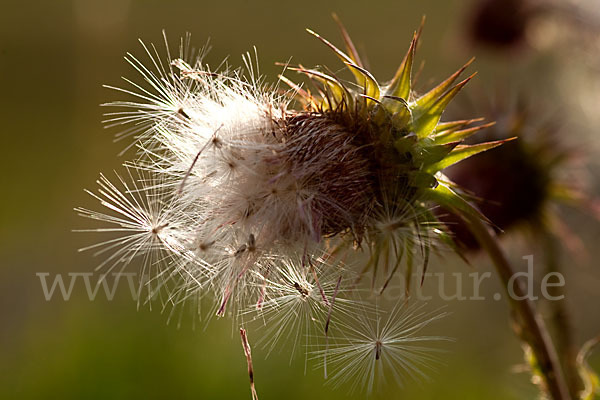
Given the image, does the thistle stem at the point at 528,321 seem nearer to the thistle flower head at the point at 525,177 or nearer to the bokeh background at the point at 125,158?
the thistle flower head at the point at 525,177

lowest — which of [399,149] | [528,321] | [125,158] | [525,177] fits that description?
[528,321]

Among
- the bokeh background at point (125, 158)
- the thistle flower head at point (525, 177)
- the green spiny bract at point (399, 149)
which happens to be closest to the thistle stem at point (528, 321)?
the green spiny bract at point (399, 149)

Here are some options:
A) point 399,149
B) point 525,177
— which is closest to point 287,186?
point 399,149

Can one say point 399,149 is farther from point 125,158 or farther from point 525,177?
point 125,158

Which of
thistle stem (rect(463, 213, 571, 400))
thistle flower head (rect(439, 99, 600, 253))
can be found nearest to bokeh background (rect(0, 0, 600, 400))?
thistle flower head (rect(439, 99, 600, 253))

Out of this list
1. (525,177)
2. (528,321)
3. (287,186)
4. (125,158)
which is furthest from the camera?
(125,158)
